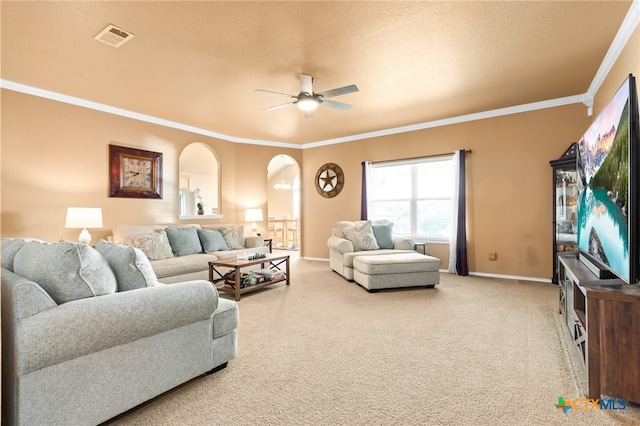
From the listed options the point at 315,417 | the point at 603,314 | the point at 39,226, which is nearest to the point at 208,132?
the point at 39,226

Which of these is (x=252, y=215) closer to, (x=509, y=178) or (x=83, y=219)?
(x=83, y=219)

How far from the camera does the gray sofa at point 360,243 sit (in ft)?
16.1

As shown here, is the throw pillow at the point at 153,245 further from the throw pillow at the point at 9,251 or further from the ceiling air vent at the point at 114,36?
the ceiling air vent at the point at 114,36

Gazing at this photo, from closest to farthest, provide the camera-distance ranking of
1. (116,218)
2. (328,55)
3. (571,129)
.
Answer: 1. (328,55)
2. (571,129)
3. (116,218)

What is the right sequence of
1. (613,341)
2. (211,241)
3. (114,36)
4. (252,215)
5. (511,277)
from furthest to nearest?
(252,215) → (211,241) → (511,277) → (114,36) → (613,341)

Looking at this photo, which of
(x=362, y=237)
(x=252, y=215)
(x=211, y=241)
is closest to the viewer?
(x=211, y=241)

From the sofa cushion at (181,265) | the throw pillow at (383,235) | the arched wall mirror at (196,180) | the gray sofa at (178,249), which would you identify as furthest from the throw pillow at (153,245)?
the arched wall mirror at (196,180)

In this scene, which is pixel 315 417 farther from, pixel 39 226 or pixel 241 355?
pixel 39 226

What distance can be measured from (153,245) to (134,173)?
54.3 inches

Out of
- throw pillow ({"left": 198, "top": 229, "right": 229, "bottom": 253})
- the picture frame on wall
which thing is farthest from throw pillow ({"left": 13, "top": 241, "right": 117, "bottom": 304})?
the picture frame on wall

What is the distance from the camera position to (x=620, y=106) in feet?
6.35

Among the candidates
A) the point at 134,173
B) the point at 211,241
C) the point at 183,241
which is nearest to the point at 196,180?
the point at 134,173

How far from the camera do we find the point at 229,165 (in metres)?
6.54

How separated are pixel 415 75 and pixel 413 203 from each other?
2776 mm
